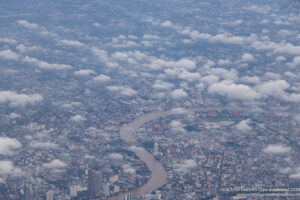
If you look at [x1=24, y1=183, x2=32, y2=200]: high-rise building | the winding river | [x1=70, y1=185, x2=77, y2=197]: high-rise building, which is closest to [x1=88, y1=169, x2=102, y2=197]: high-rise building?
[x1=70, y1=185, x2=77, y2=197]: high-rise building

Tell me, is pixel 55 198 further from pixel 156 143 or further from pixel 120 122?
pixel 120 122

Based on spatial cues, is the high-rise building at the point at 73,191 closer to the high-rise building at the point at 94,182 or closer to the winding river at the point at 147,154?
the high-rise building at the point at 94,182

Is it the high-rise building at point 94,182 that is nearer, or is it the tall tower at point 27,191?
the tall tower at point 27,191

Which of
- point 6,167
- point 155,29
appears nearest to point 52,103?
point 6,167

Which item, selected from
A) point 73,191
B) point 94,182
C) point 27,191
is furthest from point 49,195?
point 94,182

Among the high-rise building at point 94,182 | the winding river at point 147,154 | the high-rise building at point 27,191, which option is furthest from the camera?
the winding river at point 147,154

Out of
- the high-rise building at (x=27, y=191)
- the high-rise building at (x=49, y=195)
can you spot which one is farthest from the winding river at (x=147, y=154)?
the high-rise building at (x=27, y=191)

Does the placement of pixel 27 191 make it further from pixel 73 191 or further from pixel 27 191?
pixel 73 191

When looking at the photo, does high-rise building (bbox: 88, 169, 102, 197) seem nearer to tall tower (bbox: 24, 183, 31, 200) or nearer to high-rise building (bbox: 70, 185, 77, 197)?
high-rise building (bbox: 70, 185, 77, 197)
